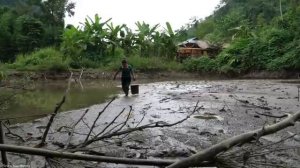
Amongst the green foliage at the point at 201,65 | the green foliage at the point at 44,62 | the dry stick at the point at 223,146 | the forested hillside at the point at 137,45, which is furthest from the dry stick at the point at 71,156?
the green foliage at the point at 201,65

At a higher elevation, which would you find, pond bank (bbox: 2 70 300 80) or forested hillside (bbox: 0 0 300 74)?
forested hillside (bbox: 0 0 300 74)

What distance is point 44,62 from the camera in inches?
1099

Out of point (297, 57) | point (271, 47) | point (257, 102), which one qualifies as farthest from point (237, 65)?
point (257, 102)

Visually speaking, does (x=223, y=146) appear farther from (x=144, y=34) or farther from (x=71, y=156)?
(x=144, y=34)

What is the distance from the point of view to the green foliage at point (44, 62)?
27.4m

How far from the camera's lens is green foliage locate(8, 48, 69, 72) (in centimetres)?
2741

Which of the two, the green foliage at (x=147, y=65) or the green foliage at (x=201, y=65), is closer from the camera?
the green foliage at (x=201, y=65)

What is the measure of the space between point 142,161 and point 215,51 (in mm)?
32534

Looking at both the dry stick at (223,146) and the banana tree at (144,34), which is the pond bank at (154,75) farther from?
the dry stick at (223,146)

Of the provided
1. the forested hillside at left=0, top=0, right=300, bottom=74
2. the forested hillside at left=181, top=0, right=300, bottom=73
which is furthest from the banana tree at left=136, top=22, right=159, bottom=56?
the forested hillside at left=181, top=0, right=300, bottom=73

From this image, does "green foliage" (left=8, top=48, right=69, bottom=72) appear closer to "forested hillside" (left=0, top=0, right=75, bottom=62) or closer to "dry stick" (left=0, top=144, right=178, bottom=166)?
"forested hillside" (left=0, top=0, right=75, bottom=62)

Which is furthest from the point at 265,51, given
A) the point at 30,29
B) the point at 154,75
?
the point at 30,29

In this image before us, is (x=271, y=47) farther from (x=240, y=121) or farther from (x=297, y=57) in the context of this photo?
(x=240, y=121)

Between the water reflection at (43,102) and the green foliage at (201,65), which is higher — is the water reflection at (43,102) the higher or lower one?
the lower one
